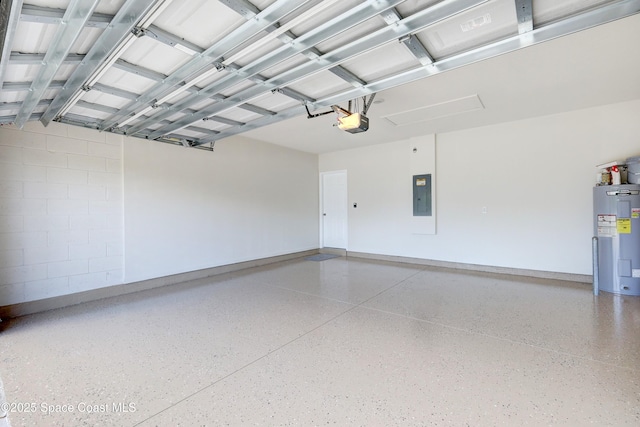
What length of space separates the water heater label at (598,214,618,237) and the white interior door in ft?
15.7

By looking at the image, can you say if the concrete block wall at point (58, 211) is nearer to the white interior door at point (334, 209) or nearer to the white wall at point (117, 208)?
the white wall at point (117, 208)

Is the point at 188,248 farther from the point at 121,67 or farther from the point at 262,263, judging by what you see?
the point at 121,67

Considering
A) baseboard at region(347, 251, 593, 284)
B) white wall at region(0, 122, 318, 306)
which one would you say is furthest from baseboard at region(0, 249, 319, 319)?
baseboard at region(347, 251, 593, 284)

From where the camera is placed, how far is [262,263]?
6277 mm

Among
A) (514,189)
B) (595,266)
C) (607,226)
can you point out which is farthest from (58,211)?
(607,226)

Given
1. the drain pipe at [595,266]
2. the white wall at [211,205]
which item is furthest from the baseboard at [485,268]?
the white wall at [211,205]

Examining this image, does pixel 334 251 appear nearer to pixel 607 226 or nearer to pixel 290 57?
pixel 607 226

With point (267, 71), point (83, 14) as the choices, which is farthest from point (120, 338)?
point (267, 71)

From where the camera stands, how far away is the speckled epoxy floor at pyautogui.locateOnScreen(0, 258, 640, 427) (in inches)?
68.3

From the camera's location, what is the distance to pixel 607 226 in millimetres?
4020

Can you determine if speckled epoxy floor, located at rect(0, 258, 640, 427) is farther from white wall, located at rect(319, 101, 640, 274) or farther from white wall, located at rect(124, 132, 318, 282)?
white wall, located at rect(319, 101, 640, 274)

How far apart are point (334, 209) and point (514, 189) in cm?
407

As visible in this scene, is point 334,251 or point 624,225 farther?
point 334,251

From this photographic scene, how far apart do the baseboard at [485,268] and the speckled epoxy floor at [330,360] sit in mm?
570
